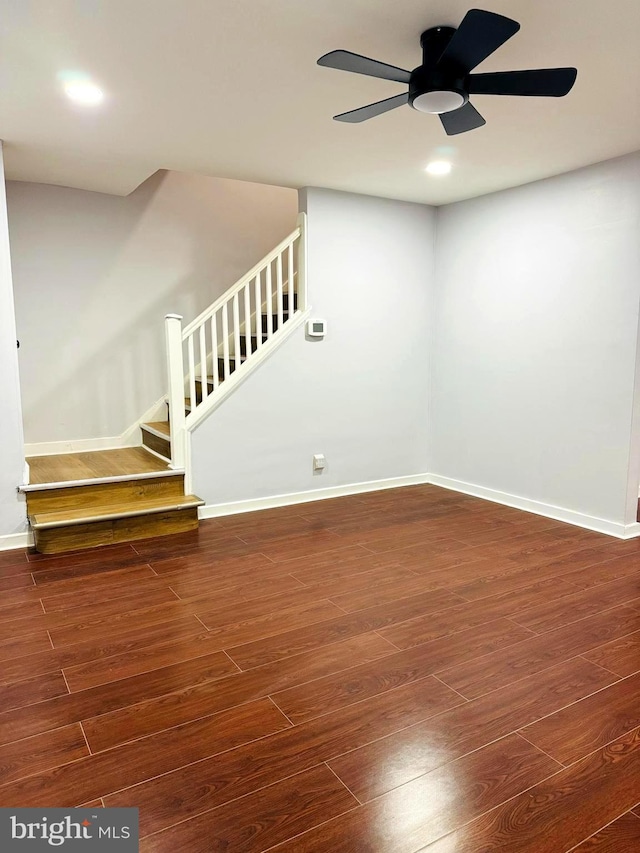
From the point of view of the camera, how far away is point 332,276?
496 cm

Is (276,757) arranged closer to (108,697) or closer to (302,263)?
(108,697)

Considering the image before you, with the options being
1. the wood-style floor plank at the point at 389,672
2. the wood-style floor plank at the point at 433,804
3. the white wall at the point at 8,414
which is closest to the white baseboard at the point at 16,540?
the white wall at the point at 8,414

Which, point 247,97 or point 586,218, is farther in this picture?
point 586,218

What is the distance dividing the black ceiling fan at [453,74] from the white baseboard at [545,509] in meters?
2.99

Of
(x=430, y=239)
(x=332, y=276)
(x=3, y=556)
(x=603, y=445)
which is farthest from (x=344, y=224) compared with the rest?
(x=3, y=556)

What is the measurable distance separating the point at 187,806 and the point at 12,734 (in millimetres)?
761

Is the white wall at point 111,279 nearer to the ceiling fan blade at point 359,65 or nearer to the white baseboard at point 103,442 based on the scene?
the white baseboard at point 103,442

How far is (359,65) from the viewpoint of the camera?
213cm

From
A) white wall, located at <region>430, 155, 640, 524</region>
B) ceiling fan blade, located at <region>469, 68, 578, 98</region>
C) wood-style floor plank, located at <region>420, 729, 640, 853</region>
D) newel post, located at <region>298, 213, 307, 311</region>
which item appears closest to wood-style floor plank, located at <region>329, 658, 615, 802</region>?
wood-style floor plank, located at <region>420, 729, 640, 853</region>

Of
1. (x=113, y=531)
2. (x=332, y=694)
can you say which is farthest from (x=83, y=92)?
(x=332, y=694)

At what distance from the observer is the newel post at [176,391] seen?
435 centimetres

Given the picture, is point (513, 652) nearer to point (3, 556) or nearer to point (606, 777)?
point (606, 777)

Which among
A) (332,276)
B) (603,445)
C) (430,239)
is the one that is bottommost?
(603,445)

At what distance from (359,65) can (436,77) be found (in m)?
0.35
